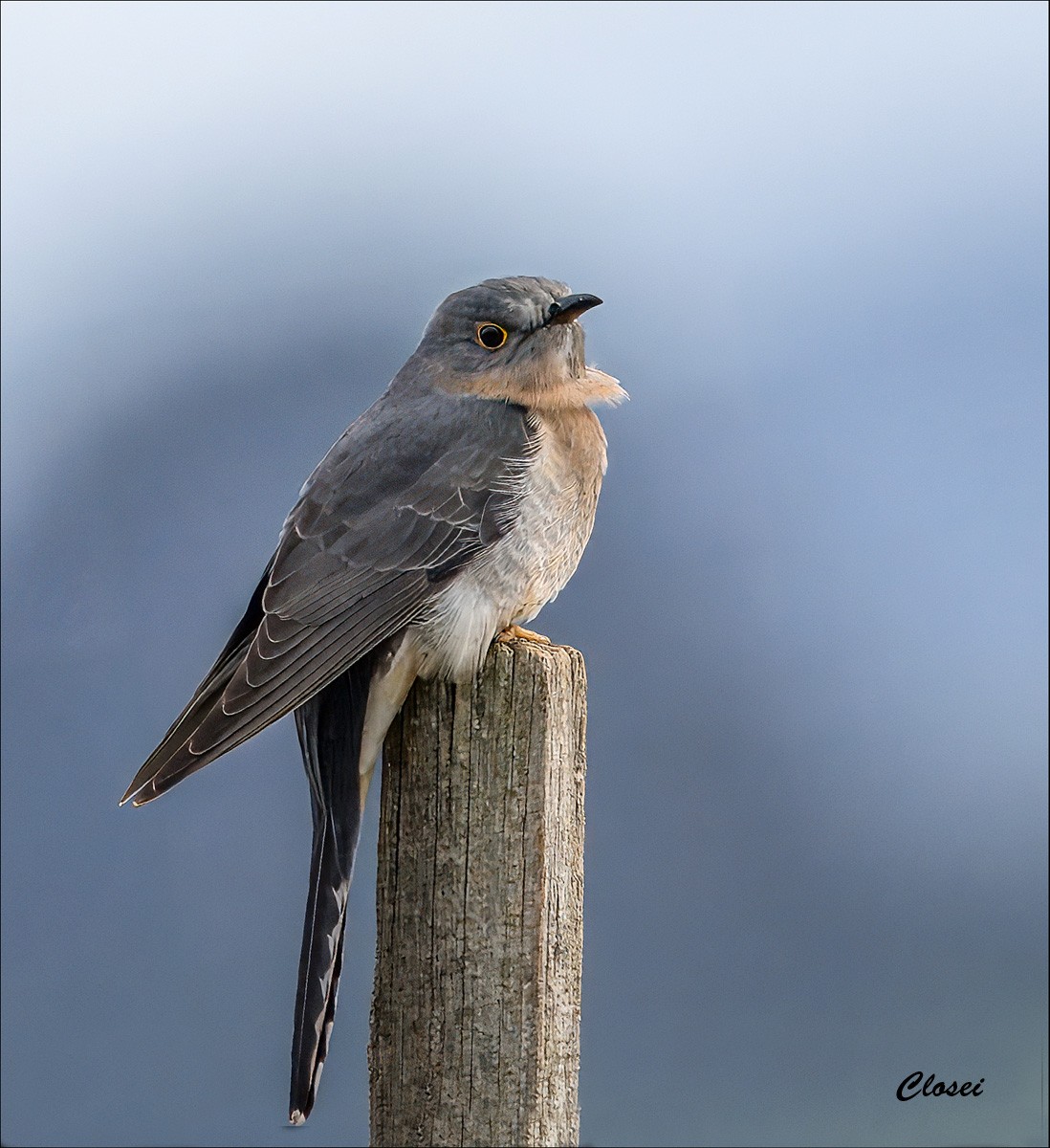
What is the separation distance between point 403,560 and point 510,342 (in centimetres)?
72

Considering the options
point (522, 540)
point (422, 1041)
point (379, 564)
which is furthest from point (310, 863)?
point (522, 540)

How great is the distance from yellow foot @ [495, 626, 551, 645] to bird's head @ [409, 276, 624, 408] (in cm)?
64

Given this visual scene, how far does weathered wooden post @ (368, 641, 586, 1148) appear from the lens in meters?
2.36

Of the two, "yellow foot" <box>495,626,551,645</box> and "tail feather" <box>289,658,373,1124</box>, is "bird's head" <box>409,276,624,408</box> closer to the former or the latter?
"yellow foot" <box>495,626,551,645</box>

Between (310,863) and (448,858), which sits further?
(310,863)

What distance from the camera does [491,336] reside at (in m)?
3.28

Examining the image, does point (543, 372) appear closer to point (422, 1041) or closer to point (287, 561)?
point (287, 561)

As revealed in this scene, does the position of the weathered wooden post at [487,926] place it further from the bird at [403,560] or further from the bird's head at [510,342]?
the bird's head at [510,342]

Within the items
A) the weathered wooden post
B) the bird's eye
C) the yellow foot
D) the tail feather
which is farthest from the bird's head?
the weathered wooden post

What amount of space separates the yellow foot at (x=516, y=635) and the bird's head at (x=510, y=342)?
64 cm

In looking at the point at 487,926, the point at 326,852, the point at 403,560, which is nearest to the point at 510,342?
the point at 403,560

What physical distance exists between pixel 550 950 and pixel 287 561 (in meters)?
1.16

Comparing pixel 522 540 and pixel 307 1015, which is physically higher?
pixel 522 540

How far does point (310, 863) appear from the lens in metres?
2.70
